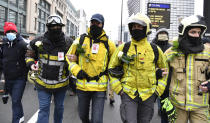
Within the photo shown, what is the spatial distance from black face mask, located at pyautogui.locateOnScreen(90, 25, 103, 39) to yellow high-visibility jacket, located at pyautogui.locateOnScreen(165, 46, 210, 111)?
1199 millimetres

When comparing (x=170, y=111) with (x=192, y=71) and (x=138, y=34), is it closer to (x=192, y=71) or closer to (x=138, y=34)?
(x=192, y=71)

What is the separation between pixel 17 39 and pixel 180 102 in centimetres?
310

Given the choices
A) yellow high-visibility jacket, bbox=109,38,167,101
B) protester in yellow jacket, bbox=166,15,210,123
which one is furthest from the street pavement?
protester in yellow jacket, bbox=166,15,210,123

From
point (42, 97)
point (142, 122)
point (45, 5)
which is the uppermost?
point (45, 5)

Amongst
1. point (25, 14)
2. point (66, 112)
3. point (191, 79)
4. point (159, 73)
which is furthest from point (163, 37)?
point (25, 14)

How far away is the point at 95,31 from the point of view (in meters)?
3.18

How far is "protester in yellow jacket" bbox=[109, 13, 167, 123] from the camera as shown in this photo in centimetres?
274

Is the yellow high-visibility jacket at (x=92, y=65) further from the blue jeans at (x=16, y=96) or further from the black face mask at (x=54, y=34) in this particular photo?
the blue jeans at (x=16, y=96)

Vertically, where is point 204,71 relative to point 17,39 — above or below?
below

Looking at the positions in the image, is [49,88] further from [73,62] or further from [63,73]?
[73,62]

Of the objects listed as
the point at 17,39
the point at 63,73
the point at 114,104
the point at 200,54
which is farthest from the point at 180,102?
the point at 114,104

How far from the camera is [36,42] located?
Result: 3379 millimetres

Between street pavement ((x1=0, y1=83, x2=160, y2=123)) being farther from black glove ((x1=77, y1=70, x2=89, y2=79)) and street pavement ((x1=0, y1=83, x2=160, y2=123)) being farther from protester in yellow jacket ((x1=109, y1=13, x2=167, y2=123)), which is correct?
protester in yellow jacket ((x1=109, y1=13, x2=167, y2=123))

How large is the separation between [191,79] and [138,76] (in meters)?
0.68
